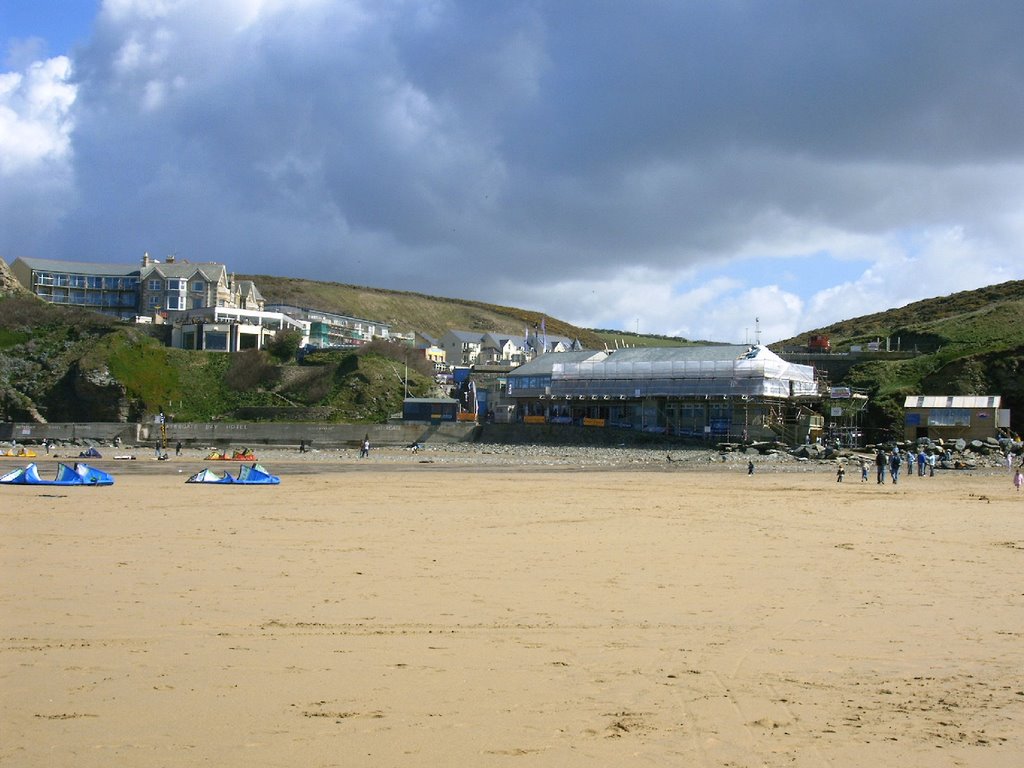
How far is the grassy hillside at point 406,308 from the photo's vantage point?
170 metres

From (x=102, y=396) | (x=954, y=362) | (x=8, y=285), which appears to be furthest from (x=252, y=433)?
(x=954, y=362)

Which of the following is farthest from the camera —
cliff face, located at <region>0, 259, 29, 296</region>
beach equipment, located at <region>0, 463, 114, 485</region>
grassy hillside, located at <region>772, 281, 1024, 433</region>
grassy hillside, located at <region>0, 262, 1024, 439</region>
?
cliff face, located at <region>0, 259, 29, 296</region>

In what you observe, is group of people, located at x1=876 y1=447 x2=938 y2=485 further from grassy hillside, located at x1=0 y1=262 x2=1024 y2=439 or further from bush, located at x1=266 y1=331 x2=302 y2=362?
bush, located at x1=266 y1=331 x2=302 y2=362

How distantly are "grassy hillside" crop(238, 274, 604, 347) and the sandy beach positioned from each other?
481 ft

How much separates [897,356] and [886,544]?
60791mm

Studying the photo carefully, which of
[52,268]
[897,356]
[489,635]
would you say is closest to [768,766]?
[489,635]

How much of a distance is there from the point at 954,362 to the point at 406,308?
434 feet

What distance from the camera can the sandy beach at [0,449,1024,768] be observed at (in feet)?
20.9

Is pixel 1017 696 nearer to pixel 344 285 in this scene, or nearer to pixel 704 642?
pixel 704 642

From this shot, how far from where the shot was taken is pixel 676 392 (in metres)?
65.1

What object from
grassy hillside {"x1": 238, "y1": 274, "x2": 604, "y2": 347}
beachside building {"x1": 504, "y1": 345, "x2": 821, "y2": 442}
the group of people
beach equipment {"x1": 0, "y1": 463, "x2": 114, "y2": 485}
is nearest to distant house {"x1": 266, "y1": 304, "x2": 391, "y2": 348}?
grassy hillside {"x1": 238, "y1": 274, "x2": 604, "y2": 347}

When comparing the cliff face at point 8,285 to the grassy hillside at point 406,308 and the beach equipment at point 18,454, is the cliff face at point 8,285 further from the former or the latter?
the grassy hillside at point 406,308

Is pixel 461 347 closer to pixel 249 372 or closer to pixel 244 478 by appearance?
pixel 249 372

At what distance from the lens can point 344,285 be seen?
615 ft
